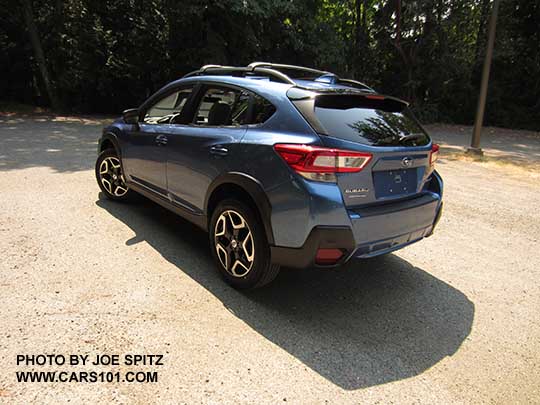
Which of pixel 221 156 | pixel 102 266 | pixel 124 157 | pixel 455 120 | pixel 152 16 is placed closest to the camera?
pixel 221 156

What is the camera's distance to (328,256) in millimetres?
2543

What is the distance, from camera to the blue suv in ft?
8.24

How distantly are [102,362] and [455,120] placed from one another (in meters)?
20.7

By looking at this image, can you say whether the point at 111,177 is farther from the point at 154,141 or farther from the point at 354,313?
the point at 354,313

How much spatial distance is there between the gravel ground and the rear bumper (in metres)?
0.51

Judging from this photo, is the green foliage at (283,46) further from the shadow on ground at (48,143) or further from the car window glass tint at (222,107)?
the car window glass tint at (222,107)

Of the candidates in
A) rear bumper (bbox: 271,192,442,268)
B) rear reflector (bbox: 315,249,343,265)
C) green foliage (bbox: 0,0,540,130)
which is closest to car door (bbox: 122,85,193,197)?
rear bumper (bbox: 271,192,442,268)

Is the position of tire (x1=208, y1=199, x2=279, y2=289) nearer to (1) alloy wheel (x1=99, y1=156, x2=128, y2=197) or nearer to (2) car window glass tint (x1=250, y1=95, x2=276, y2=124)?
(2) car window glass tint (x1=250, y1=95, x2=276, y2=124)

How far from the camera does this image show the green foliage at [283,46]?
14.9 metres

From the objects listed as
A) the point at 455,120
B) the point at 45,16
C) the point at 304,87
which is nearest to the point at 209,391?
the point at 304,87

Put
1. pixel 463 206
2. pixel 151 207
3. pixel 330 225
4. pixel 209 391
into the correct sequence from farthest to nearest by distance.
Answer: pixel 463 206
pixel 151 207
pixel 330 225
pixel 209 391

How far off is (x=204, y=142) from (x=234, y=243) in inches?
36.3

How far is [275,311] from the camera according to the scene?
112 inches

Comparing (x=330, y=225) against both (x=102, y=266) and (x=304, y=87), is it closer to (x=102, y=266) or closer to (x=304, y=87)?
(x=304, y=87)
